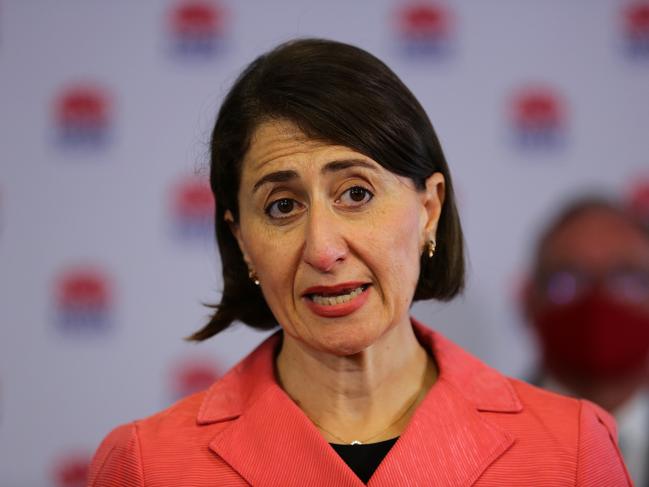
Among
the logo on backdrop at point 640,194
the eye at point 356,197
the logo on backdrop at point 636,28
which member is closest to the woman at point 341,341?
the eye at point 356,197

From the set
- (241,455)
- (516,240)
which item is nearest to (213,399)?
(241,455)

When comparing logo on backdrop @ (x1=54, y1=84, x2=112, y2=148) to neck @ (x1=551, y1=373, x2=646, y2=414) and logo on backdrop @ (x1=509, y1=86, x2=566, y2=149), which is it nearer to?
logo on backdrop @ (x1=509, y1=86, x2=566, y2=149)

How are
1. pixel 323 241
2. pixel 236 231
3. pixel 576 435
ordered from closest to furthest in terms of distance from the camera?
pixel 323 241, pixel 576 435, pixel 236 231

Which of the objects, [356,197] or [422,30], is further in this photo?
[422,30]

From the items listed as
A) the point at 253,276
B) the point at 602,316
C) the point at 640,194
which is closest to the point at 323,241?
the point at 253,276

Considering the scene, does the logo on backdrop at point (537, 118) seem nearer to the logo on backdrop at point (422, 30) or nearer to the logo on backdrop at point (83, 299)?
the logo on backdrop at point (422, 30)

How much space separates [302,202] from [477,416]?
442 mm

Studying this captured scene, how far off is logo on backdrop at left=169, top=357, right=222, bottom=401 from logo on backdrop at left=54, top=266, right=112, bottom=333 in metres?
0.27

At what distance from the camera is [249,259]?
59.6 inches

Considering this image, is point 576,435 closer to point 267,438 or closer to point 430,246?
point 430,246

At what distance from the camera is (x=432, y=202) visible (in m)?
1.51

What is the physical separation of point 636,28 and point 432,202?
1.94 meters

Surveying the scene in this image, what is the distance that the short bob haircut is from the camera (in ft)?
4.40

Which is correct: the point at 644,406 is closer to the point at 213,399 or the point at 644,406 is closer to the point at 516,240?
the point at 516,240
